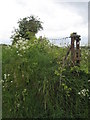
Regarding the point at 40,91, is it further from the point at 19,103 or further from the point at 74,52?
the point at 74,52

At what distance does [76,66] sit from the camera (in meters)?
4.12

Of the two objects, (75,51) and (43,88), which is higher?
(75,51)

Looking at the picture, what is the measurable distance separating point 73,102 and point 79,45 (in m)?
1.17

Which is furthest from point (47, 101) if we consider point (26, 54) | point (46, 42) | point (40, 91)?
point (46, 42)

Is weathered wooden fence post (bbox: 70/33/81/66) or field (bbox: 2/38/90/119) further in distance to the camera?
weathered wooden fence post (bbox: 70/33/81/66)

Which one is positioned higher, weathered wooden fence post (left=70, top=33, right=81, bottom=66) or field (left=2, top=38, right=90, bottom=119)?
weathered wooden fence post (left=70, top=33, right=81, bottom=66)

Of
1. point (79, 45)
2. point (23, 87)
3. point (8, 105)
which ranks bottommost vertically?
point (8, 105)

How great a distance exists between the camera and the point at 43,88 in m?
3.81

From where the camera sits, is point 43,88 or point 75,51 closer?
point 43,88

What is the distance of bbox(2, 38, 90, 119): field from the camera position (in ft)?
12.3

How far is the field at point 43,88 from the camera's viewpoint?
3.75 metres

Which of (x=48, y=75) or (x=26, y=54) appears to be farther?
(x=26, y=54)

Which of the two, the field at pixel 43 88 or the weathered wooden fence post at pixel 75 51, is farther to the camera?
the weathered wooden fence post at pixel 75 51

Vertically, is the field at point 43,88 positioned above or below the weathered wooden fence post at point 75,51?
below
